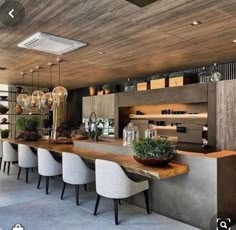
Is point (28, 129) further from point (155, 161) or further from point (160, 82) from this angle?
point (155, 161)

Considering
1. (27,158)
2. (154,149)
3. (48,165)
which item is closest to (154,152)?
(154,149)

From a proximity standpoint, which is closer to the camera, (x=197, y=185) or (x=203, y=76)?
(x=197, y=185)

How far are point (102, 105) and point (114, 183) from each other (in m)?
5.41

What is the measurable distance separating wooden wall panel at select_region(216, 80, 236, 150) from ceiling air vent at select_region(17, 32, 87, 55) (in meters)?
2.73

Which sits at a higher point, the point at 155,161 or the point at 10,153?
the point at 155,161

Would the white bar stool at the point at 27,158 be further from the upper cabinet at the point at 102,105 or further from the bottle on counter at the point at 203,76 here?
the bottle on counter at the point at 203,76

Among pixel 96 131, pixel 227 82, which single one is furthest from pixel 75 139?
pixel 227 82

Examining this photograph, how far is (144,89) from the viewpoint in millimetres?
7137

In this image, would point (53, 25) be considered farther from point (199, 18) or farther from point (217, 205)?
point (217, 205)

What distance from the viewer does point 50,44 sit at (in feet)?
13.9

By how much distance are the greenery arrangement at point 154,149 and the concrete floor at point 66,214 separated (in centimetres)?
92

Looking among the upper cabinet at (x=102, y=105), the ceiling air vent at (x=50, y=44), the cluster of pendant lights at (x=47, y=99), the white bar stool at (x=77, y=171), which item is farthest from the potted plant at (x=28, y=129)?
the white bar stool at (x=77, y=171)

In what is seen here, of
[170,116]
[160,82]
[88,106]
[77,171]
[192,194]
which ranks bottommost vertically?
[192,194]

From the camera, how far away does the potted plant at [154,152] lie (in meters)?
3.23
